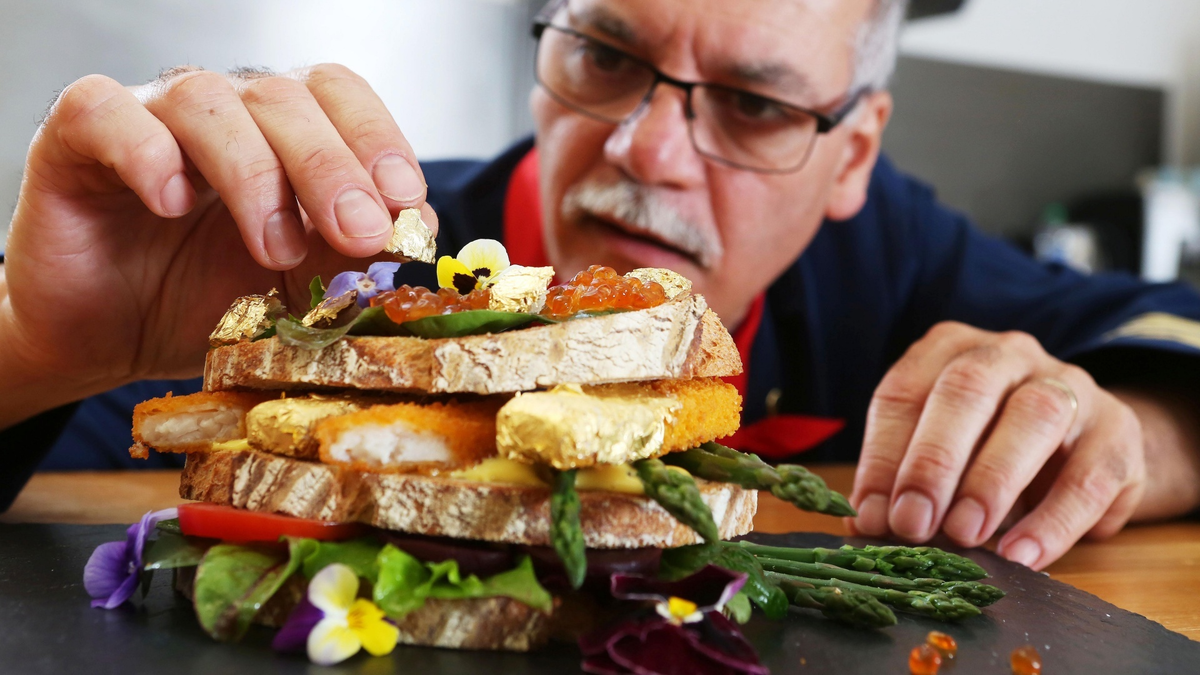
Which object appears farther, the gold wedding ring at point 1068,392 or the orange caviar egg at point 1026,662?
the gold wedding ring at point 1068,392

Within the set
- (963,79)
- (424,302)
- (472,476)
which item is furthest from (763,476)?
(963,79)

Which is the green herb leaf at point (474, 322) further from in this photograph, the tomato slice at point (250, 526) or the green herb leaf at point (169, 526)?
the green herb leaf at point (169, 526)

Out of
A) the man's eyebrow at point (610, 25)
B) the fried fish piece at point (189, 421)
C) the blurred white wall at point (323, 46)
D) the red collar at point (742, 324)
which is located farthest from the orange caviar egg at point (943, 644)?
the blurred white wall at point (323, 46)

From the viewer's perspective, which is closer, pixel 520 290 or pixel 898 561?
pixel 520 290

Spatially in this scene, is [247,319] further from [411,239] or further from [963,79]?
[963,79]

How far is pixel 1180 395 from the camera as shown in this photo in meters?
2.44

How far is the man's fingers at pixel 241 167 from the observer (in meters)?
1.23

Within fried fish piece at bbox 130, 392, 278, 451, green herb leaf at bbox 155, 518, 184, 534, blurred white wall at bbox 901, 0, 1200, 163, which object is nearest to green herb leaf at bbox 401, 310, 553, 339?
fried fish piece at bbox 130, 392, 278, 451

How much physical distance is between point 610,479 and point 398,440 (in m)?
0.25

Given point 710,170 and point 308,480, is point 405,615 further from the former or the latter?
point 710,170

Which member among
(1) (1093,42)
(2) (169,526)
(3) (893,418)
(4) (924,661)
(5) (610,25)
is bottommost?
(3) (893,418)

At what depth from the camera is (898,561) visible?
130 centimetres

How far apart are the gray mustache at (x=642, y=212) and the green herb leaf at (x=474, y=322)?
1.32 metres

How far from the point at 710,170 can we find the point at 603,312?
1.44 m
